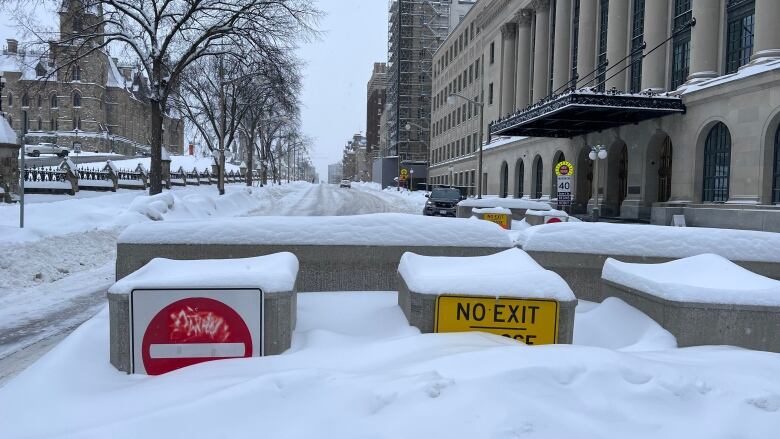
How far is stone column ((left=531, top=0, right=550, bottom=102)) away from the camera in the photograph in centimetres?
4416

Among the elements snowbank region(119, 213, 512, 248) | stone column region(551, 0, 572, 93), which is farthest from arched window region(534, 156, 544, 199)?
snowbank region(119, 213, 512, 248)

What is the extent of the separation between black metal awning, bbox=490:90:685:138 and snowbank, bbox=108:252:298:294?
2423cm

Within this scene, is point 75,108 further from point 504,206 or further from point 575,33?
point 504,206

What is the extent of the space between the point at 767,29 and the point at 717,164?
6343 mm

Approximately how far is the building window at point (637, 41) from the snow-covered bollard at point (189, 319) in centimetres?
3335

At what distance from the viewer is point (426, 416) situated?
119 inches

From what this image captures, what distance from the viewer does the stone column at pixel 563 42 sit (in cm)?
4056

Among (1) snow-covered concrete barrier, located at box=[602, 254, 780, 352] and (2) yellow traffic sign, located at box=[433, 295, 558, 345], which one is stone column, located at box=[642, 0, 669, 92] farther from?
(2) yellow traffic sign, located at box=[433, 295, 558, 345]

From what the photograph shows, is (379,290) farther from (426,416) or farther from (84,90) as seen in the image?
(84,90)

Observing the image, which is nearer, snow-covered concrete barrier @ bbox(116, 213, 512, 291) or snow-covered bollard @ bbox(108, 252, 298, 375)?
snow-covered bollard @ bbox(108, 252, 298, 375)

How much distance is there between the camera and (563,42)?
133 ft

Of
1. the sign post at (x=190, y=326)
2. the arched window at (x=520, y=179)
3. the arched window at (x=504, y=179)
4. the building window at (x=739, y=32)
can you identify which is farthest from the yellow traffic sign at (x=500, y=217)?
the arched window at (x=504, y=179)

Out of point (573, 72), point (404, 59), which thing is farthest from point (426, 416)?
point (404, 59)

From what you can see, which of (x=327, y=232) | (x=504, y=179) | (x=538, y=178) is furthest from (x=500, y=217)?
(x=504, y=179)
